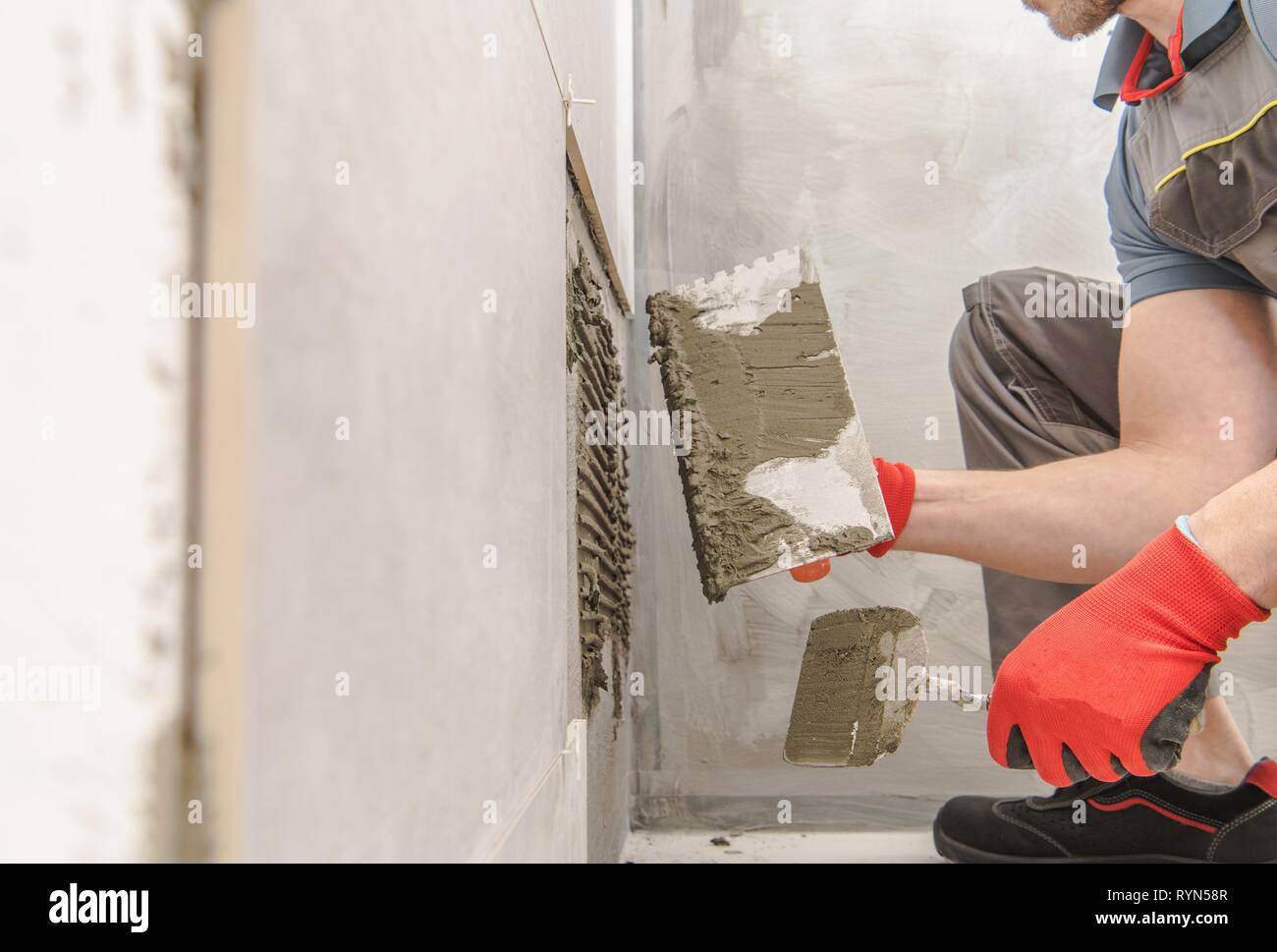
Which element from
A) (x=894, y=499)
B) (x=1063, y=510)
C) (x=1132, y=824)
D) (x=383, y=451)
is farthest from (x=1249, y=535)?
(x=383, y=451)

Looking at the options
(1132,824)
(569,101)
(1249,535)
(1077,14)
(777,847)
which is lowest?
(777,847)

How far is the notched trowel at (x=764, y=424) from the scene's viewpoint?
1.20 meters

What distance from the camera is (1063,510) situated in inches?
55.4

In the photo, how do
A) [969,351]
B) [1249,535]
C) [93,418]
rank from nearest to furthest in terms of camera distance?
[93,418]
[1249,535]
[969,351]

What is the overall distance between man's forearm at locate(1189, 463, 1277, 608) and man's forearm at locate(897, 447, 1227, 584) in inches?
14.3

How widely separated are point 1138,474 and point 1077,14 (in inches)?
36.6

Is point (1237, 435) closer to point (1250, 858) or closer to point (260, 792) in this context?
point (1250, 858)

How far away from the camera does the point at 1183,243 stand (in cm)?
144

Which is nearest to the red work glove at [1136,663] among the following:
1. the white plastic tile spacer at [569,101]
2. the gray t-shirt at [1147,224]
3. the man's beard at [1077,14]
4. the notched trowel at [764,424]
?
the notched trowel at [764,424]

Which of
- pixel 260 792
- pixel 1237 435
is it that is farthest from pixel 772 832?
pixel 260 792

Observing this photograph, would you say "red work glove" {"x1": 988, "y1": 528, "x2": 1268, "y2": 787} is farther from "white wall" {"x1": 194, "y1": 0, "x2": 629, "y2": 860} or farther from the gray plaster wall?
the gray plaster wall

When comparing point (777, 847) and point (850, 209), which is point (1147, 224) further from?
point (777, 847)

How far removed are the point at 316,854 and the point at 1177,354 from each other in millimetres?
1576

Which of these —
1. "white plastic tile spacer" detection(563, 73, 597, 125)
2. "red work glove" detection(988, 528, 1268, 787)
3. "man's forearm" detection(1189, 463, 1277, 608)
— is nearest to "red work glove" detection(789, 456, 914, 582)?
"red work glove" detection(988, 528, 1268, 787)
